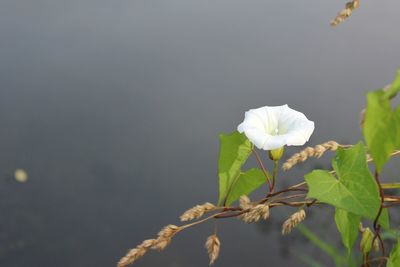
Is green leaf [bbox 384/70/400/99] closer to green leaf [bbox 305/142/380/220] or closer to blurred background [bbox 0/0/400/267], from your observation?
green leaf [bbox 305/142/380/220]

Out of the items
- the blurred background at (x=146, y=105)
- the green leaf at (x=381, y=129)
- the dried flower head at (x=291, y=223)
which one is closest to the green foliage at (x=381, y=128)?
the green leaf at (x=381, y=129)

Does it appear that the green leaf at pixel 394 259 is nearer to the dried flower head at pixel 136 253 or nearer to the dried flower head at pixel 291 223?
the dried flower head at pixel 291 223

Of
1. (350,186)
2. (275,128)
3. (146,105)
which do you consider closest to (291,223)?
(350,186)

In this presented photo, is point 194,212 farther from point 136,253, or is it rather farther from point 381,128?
point 381,128

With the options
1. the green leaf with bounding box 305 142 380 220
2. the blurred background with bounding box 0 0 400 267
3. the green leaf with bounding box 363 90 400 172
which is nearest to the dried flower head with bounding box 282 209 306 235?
the green leaf with bounding box 305 142 380 220

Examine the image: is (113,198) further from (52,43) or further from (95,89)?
(52,43)

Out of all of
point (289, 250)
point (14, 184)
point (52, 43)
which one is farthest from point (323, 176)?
point (52, 43)
